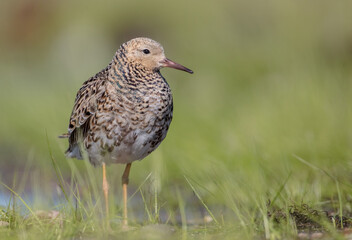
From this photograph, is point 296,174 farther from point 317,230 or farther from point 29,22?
point 29,22

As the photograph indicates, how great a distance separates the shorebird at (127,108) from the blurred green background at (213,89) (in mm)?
339

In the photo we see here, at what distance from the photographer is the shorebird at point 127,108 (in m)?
5.48

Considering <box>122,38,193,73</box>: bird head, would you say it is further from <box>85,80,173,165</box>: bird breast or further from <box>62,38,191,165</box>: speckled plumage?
<box>85,80,173,165</box>: bird breast

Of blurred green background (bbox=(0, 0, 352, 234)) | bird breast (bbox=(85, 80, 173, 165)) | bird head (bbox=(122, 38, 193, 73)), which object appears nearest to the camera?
bird breast (bbox=(85, 80, 173, 165))

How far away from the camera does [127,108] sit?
5.46 meters

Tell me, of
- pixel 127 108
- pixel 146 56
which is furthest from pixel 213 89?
pixel 127 108

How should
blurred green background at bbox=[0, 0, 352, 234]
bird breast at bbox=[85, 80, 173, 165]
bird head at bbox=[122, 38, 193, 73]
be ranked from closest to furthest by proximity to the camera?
bird breast at bbox=[85, 80, 173, 165]
bird head at bbox=[122, 38, 193, 73]
blurred green background at bbox=[0, 0, 352, 234]

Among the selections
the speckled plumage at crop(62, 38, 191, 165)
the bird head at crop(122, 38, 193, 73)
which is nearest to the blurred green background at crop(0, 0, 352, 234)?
the speckled plumage at crop(62, 38, 191, 165)

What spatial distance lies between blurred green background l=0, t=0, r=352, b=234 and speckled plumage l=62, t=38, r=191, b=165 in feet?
1.11

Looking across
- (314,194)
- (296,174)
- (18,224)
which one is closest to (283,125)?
(296,174)

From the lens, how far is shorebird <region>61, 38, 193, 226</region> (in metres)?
5.48

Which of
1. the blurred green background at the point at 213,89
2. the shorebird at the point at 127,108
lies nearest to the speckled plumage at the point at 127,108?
the shorebird at the point at 127,108

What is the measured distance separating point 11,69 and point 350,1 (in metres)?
6.99

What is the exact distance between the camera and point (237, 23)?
1305 centimetres
